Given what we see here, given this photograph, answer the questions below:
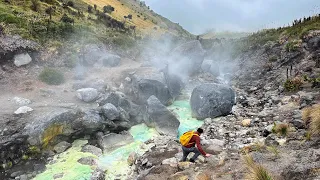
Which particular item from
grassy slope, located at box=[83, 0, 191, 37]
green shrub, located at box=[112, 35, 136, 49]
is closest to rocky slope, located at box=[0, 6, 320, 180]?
green shrub, located at box=[112, 35, 136, 49]

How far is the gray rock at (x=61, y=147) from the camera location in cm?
1742

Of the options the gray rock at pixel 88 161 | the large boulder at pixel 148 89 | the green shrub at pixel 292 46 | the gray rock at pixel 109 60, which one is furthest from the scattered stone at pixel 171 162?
the green shrub at pixel 292 46

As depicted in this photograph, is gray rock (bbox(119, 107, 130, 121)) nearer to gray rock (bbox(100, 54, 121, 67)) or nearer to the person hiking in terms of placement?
the person hiking

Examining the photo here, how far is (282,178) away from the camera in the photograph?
9547 millimetres

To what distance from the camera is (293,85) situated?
2377cm

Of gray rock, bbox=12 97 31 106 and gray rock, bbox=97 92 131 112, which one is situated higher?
gray rock, bbox=97 92 131 112

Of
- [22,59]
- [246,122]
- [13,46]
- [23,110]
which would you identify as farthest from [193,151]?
[13,46]

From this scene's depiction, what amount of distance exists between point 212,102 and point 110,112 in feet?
26.5

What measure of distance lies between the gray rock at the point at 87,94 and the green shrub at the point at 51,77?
351 cm

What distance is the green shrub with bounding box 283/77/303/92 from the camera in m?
23.4

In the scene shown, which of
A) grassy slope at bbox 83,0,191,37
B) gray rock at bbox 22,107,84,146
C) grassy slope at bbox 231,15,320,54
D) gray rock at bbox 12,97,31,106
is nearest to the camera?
gray rock at bbox 22,107,84,146

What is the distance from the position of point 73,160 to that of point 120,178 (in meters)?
3.54

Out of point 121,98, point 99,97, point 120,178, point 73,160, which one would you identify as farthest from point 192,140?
point 99,97

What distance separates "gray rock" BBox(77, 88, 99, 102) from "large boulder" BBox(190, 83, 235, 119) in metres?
8.00
